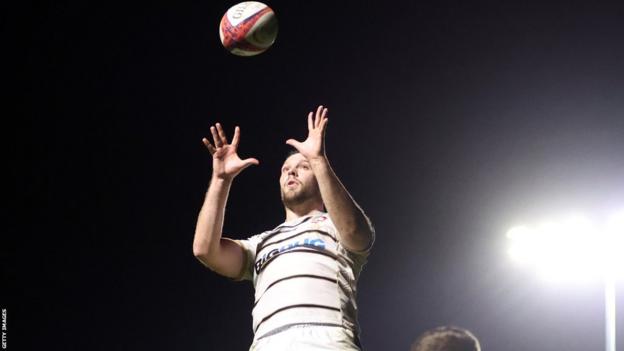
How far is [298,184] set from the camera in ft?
14.7

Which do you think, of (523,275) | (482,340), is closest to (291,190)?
(523,275)

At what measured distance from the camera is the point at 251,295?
12.9m

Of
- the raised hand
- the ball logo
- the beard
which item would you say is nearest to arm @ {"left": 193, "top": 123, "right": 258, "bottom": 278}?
the raised hand

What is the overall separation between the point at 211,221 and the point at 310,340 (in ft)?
3.17

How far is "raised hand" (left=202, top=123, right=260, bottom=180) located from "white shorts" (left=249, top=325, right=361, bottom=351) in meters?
1.02

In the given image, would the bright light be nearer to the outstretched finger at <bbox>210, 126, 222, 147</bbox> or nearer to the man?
the man

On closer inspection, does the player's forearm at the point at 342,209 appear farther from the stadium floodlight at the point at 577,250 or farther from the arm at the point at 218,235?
the stadium floodlight at the point at 577,250

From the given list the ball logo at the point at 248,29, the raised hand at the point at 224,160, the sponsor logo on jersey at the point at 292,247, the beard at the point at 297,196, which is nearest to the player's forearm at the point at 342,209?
the sponsor logo on jersey at the point at 292,247

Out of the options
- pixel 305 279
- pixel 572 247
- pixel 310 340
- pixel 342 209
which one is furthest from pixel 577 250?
pixel 310 340

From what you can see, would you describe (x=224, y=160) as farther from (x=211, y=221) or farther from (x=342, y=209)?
(x=342, y=209)

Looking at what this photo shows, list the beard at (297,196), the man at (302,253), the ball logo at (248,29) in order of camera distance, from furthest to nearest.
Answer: the ball logo at (248,29) → the beard at (297,196) → the man at (302,253)

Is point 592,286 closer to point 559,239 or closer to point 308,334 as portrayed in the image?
point 559,239

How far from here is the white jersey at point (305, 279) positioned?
3820mm

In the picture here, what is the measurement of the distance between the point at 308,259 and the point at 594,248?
5.36 meters
